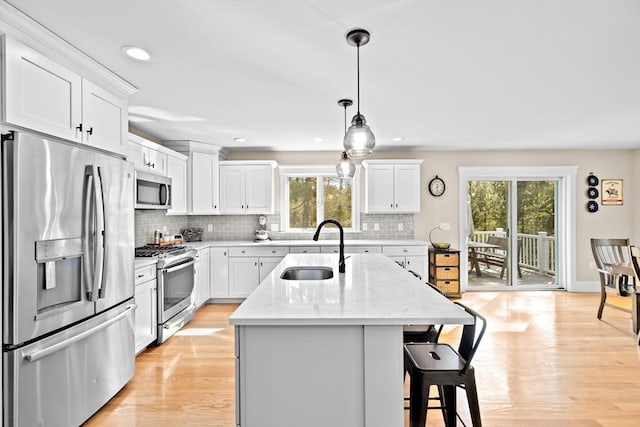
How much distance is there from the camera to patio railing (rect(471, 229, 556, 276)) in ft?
18.3

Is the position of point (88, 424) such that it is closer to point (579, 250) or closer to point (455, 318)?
point (455, 318)

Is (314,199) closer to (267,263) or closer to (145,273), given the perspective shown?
(267,263)

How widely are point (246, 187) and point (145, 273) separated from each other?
238 centimetres

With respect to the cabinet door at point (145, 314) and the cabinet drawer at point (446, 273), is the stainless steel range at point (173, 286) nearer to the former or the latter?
the cabinet door at point (145, 314)

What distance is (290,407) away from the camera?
1.45 meters

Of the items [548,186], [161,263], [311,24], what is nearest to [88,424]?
[161,263]

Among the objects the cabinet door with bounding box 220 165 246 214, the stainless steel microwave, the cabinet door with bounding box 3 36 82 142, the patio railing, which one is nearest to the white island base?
the cabinet door with bounding box 3 36 82 142

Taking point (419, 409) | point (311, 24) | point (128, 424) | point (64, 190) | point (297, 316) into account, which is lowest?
point (128, 424)

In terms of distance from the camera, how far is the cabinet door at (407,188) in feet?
17.0

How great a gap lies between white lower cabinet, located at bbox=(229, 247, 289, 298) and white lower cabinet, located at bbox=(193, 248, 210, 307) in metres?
0.33

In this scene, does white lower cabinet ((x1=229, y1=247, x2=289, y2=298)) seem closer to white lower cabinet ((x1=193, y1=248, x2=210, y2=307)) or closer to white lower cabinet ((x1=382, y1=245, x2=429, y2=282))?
white lower cabinet ((x1=193, y1=248, x2=210, y2=307))

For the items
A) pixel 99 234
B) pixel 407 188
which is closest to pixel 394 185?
pixel 407 188

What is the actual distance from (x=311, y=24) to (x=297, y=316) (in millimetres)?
1540

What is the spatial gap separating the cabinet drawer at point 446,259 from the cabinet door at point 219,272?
3.11m
